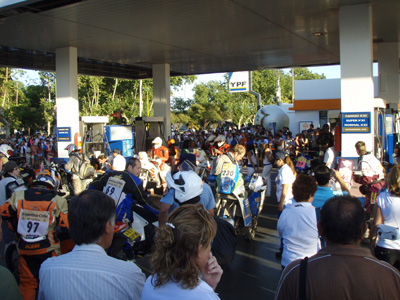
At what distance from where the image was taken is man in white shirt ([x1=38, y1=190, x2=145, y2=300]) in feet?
7.55

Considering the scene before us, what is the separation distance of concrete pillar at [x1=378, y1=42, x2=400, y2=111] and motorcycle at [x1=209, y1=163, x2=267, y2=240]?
1135 cm

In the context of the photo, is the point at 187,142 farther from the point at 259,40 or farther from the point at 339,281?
the point at 339,281

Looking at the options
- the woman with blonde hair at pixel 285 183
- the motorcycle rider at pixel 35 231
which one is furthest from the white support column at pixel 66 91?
the motorcycle rider at pixel 35 231

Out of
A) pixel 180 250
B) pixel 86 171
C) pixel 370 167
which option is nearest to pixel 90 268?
pixel 180 250

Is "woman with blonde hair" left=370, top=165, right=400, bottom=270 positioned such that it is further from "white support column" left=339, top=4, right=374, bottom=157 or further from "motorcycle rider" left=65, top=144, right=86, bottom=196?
"motorcycle rider" left=65, top=144, right=86, bottom=196

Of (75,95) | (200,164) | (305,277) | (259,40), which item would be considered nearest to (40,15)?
(75,95)

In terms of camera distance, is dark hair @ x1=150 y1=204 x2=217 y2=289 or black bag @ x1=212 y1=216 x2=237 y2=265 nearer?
dark hair @ x1=150 y1=204 x2=217 y2=289

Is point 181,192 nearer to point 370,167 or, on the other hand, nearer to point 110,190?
point 110,190

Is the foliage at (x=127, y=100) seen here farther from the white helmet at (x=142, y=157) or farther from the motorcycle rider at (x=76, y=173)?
the motorcycle rider at (x=76, y=173)

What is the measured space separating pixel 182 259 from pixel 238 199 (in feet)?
17.2

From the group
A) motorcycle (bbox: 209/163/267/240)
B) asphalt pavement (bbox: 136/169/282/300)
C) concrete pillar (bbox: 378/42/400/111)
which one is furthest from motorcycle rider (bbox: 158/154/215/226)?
concrete pillar (bbox: 378/42/400/111)

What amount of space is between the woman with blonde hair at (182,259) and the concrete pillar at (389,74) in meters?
16.7

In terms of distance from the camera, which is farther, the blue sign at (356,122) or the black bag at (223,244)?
the blue sign at (356,122)

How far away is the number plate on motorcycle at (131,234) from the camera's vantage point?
5.07 metres
